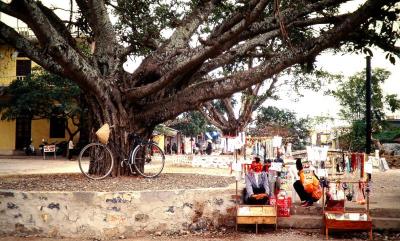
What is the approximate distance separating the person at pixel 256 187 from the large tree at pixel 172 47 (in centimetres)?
174

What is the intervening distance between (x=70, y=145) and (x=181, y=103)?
1665 cm

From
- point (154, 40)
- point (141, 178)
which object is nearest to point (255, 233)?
point (141, 178)

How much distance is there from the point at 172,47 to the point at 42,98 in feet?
50.8

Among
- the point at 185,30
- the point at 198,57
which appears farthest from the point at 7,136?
the point at 198,57

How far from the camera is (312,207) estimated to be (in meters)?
7.89

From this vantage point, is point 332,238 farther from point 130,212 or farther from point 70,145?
point 70,145

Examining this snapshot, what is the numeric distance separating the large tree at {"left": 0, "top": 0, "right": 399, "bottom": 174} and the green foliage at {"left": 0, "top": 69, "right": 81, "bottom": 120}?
1248cm

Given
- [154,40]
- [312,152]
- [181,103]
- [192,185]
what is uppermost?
[154,40]

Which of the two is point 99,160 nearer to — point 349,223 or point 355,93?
point 349,223

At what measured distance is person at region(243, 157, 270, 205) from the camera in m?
7.58

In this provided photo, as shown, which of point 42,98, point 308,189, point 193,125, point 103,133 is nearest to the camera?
point 308,189

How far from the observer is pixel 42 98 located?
2275 centimetres

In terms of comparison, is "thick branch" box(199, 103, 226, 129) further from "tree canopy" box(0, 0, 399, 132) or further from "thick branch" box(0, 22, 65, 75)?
"thick branch" box(0, 22, 65, 75)

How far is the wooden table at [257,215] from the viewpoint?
282 inches
